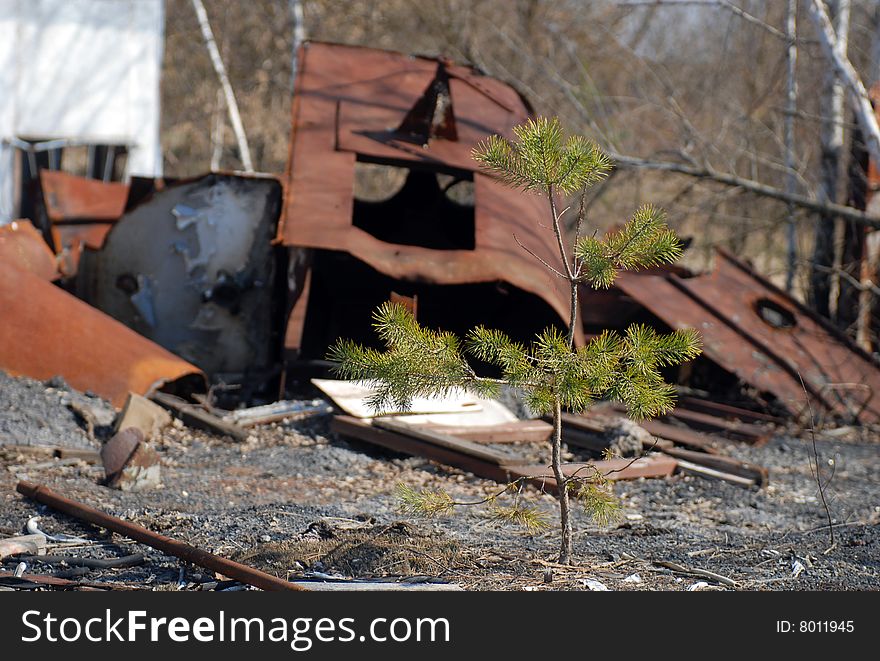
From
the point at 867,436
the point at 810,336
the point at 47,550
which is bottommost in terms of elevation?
the point at 47,550

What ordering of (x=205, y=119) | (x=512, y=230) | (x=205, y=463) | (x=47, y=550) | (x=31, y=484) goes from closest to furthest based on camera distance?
(x=47, y=550), (x=31, y=484), (x=205, y=463), (x=512, y=230), (x=205, y=119)

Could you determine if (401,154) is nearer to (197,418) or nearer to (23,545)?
(197,418)

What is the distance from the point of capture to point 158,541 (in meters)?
3.53

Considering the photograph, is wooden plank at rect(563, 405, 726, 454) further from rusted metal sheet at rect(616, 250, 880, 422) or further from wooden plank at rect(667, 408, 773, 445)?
rusted metal sheet at rect(616, 250, 880, 422)

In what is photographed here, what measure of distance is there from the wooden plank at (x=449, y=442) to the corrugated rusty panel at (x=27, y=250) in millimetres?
3070

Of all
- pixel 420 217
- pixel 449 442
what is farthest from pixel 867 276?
pixel 449 442

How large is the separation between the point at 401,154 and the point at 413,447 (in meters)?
2.42

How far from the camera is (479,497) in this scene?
16.3ft

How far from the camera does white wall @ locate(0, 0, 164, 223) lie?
1144 cm

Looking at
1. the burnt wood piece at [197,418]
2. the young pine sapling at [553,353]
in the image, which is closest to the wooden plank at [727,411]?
A: the burnt wood piece at [197,418]

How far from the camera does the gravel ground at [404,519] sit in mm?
3504
